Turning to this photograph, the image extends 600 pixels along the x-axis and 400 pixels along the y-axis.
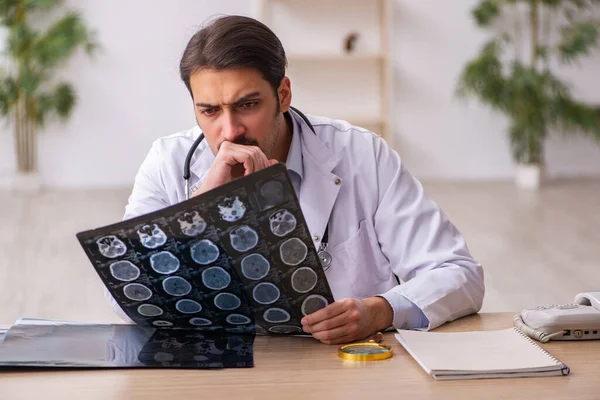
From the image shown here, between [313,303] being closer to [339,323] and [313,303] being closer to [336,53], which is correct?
[339,323]

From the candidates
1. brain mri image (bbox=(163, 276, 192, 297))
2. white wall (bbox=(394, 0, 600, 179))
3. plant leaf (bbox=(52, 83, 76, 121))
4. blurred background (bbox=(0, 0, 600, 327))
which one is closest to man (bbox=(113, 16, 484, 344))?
brain mri image (bbox=(163, 276, 192, 297))

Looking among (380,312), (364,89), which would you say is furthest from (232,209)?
(364,89)

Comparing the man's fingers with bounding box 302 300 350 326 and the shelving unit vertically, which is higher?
the shelving unit

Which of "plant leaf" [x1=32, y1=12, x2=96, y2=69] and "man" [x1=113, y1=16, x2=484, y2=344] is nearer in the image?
"man" [x1=113, y1=16, x2=484, y2=344]

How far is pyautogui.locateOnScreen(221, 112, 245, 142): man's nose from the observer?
1.62m

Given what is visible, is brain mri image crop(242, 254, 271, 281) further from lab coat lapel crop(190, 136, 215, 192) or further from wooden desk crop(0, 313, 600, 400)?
lab coat lapel crop(190, 136, 215, 192)

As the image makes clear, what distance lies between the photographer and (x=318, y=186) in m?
1.79

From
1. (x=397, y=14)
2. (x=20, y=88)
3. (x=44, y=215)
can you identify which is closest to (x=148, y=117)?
(x=20, y=88)

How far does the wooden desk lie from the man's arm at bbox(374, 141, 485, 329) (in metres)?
0.21

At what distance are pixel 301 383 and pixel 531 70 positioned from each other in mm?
6039

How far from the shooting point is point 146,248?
1314 mm

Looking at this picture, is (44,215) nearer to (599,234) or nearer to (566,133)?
(599,234)

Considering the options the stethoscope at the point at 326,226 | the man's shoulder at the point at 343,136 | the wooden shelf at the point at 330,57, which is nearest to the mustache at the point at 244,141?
the stethoscope at the point at 326,226

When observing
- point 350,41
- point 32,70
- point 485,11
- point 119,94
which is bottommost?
point 119,94
